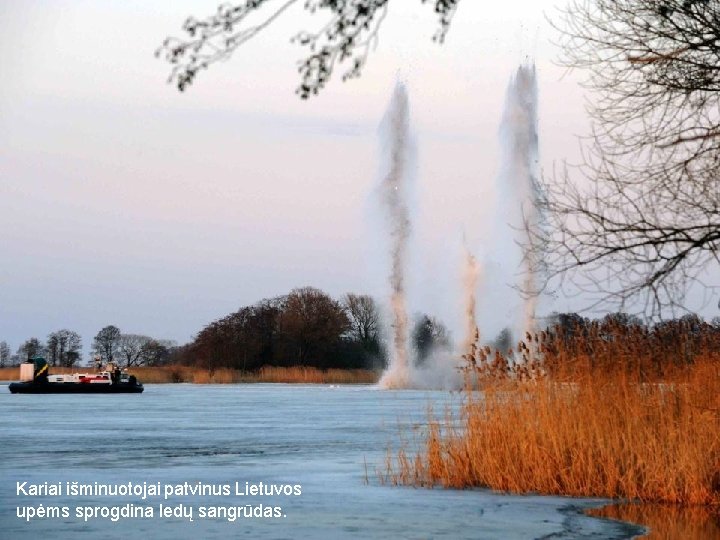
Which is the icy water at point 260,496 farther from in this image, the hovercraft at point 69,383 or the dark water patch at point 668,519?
the hovercraft at point 69,383

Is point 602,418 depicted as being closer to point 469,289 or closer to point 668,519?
point 668,519

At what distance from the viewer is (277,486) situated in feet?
41.4

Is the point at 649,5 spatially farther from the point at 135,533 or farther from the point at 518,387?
the point at 135,533

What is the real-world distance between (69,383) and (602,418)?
5738cm

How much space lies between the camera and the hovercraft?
6216 centimetres

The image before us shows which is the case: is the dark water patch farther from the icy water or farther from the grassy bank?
the grassy bank

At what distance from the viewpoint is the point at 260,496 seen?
38.4 ft

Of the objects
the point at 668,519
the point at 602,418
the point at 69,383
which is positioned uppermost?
the point at 69,383

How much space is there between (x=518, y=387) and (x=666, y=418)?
1.64 metres

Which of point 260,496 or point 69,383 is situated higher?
point 69,383

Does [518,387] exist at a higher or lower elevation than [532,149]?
lower

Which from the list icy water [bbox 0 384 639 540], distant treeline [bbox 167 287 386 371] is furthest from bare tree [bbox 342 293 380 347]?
icy water [bbox 0 384 639 540]

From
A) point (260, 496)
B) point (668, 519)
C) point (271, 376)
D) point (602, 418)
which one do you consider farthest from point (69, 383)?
point (668, 519)

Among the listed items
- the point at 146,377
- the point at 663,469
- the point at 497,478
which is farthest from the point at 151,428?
the point at 146,377
